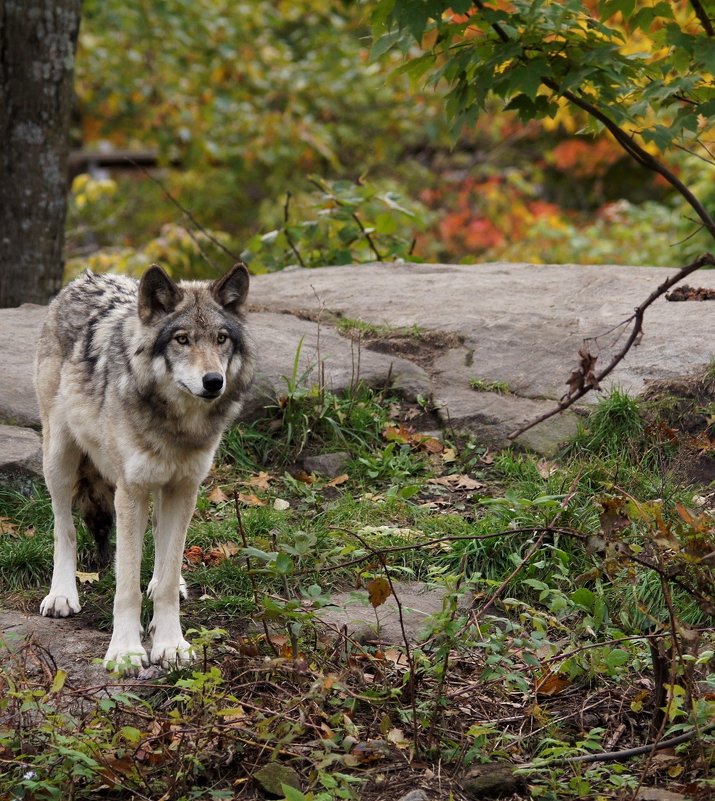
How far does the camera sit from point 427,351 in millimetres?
7422

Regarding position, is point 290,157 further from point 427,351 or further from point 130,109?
point 427,351

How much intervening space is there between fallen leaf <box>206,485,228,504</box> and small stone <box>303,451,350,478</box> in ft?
1.87

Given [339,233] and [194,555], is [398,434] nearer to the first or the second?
[194,555]

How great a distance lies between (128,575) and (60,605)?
22.6 inches

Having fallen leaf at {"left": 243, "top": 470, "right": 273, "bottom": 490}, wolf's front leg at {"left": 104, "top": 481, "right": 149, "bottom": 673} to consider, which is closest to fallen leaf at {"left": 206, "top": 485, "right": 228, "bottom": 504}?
fallen leaf at {"left": 243, "top": 470, "right": 273, "bottom": 490}

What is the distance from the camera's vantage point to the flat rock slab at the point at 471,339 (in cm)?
670

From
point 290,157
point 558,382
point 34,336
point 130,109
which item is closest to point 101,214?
point 130,109

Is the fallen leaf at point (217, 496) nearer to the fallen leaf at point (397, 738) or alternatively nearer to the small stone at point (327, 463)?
the small stone at point (327, 463)

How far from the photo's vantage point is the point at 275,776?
3.73 m

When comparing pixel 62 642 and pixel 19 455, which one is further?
pixel 19 455

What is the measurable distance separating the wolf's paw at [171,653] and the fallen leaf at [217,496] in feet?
4.90

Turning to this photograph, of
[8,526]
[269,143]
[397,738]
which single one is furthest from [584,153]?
[397,738]

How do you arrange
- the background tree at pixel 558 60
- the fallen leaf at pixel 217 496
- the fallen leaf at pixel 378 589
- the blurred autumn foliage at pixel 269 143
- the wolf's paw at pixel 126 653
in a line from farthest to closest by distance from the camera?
1. the blurred autumn foliage at pixel 269 143
2. the fallen leaf at pixel 217 496
3. the wolf's paw at pixel 126 653
4. the background tree at pixel 558 60
5. the fallen leaf at pixel 378 589

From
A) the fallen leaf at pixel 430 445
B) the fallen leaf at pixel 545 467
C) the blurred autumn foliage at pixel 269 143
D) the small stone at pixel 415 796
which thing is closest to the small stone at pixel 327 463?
the fallen leaf at pixel 430 445
